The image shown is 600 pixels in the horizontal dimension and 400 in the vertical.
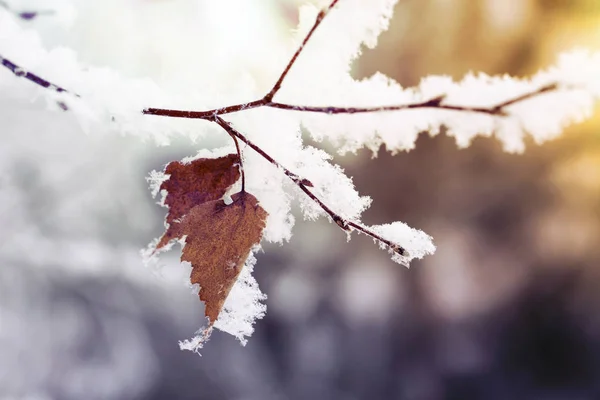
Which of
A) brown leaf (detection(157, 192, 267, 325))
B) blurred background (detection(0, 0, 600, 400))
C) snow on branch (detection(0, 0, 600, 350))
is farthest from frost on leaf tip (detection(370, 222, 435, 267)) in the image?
blurred background (detection(0, 0, 600, 400))

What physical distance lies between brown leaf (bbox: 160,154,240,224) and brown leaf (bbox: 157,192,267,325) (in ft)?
0.04

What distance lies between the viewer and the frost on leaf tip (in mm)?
380

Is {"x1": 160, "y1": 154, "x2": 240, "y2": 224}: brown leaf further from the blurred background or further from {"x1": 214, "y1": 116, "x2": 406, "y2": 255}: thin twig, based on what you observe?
the blurred background

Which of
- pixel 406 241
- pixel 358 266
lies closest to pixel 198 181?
pixel 406 241

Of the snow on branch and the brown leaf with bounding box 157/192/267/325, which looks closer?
the snow on branch

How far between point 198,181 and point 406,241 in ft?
0.68

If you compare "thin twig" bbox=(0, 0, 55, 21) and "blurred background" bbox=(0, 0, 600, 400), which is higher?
"blurred background" bbox=(0, 0, 600, 400)

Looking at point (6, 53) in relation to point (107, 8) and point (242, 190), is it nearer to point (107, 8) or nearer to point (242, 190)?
point (242, 190)

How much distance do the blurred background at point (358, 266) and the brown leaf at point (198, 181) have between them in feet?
3.58

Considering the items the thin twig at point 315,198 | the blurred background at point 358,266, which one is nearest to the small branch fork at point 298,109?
the thin twig at point 315,198

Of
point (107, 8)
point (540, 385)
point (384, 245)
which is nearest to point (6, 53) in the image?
point (384, 245)

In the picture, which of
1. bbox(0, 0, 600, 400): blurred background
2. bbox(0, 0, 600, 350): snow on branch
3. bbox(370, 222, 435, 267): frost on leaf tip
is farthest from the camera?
bbox(0, 0, 600, 400): blurred background

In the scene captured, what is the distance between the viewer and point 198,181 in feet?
1.28

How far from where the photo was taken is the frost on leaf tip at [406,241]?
15.0 inches
